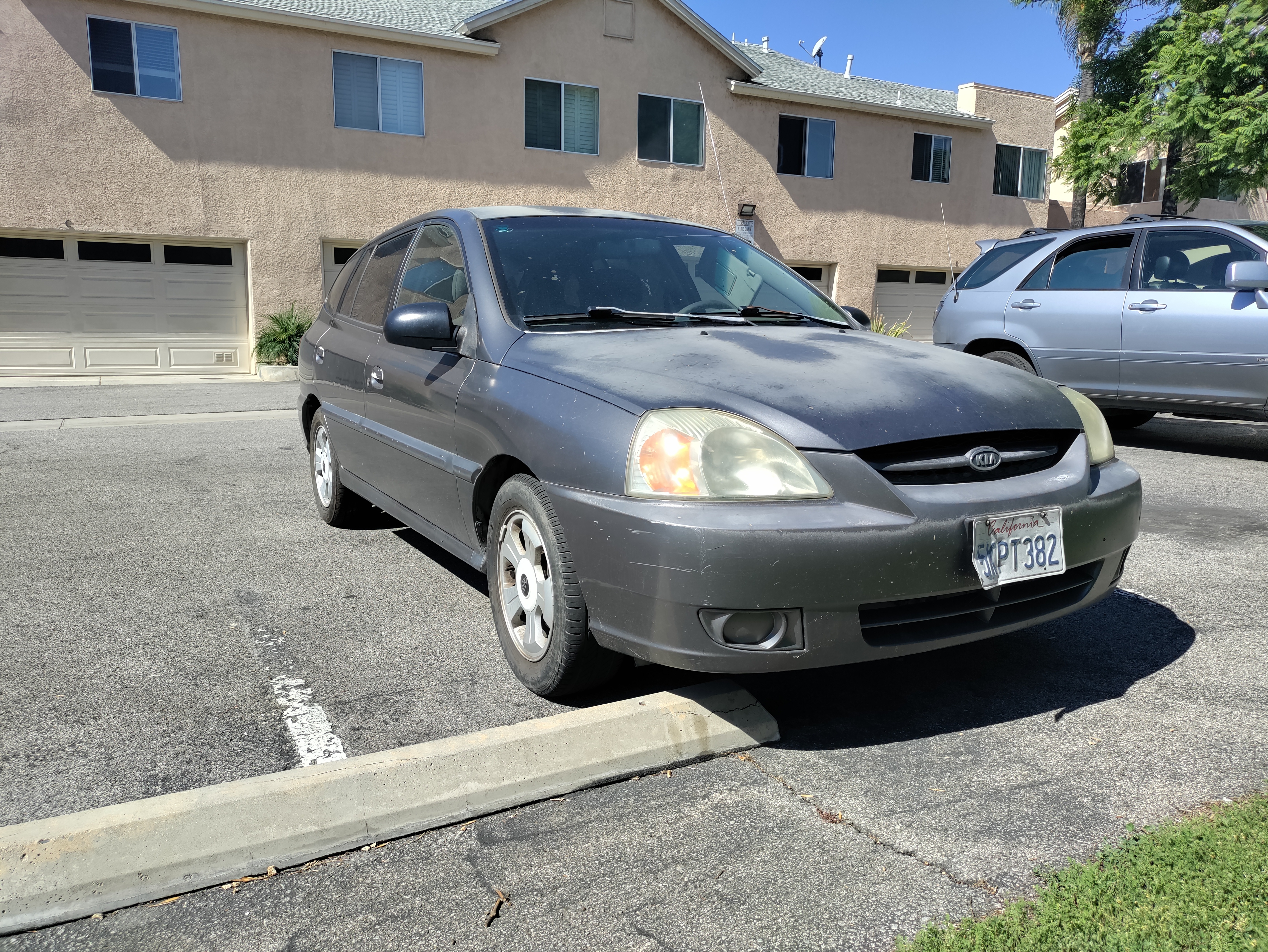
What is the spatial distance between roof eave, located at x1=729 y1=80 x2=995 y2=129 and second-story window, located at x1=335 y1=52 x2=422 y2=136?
20.9ft

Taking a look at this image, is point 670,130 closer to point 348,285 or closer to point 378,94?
point 378,94

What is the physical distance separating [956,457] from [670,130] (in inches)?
717

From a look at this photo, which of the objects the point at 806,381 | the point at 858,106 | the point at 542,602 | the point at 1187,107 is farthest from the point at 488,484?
the point at 858,106

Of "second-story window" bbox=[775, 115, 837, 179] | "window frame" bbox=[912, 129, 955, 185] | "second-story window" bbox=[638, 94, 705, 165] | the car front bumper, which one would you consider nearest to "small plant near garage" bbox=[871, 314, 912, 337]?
"window frame" bbox=[912, 129, 955, 185]

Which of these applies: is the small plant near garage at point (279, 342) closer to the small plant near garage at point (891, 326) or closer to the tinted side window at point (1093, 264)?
the small plant near garage at point (891, 326)

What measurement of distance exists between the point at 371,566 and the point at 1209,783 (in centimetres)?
354

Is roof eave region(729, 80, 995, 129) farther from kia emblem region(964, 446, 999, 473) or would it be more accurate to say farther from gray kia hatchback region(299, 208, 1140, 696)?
kia emblem region(964, 446, 999, 473)

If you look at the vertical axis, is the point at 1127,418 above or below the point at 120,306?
below

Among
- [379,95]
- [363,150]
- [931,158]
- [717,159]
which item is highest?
[379,95]

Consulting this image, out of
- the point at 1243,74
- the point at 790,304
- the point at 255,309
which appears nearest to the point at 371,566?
the point at 790,304

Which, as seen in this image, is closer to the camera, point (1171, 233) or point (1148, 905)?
point (1148, 905)

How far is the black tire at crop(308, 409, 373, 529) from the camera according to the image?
5.44 meters

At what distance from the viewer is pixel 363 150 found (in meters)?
17.3

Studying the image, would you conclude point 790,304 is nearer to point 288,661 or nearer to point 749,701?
point 749,701
